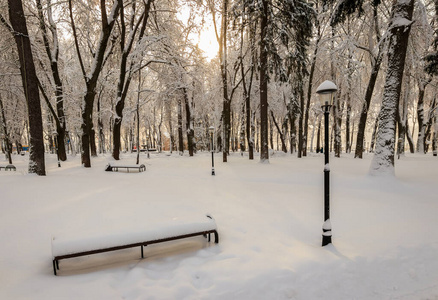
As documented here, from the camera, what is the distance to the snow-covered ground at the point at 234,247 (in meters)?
3.00

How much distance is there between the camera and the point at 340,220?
5.23 metres

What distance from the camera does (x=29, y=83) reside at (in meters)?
8.83

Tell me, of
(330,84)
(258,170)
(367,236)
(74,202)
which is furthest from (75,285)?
(258,170)

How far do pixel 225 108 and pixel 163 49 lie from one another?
6.03 m

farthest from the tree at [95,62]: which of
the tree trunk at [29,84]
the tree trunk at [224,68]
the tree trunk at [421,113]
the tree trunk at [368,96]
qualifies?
the tree trunk at [421,113]

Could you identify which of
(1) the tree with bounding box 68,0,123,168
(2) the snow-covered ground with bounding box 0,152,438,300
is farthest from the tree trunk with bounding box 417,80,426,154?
(1) the tree with bounding box 68,0,123,168

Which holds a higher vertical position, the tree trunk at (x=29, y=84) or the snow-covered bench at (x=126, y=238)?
the tree trunk at (x=29, y=84)

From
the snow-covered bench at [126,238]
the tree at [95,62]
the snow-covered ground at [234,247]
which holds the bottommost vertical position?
the snow-covered ground at [234,247]

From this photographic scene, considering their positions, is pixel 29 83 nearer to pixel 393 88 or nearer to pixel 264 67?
pixel 264 67

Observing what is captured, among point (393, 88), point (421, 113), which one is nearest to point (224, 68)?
point (393, 88)

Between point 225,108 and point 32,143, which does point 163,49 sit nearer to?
point 225,108

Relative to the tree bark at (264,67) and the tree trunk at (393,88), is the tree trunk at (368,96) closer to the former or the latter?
the tree trunk at (393,88)

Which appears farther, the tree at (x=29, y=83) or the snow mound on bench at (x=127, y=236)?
the tree at (x=29, y=83)

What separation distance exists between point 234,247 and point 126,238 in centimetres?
185
